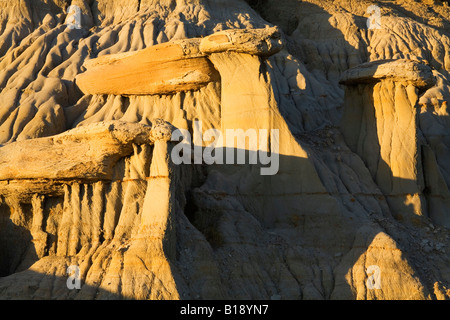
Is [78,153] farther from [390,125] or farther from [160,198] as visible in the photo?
[390,125]

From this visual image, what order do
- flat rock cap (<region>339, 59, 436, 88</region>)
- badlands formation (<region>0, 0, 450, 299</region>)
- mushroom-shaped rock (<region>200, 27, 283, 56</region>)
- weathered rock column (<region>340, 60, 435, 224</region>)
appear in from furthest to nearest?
1. flat rock cap (<region>339, 59, 436, 88</region>)
2. weathered rock column (<region>340, 60, 435, 224</region>)
3. mushroom-shaped rock (<region>200, 27, 283, 56</region>)
4. badlands formation (<region>0, 0, 450, 299</region>)

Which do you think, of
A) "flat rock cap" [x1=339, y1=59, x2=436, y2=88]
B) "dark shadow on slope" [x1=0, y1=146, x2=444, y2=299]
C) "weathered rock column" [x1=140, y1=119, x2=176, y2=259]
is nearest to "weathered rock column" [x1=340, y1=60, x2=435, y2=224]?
"flat rock cap" [x1=339, y1=59, x2=436, y2=88]

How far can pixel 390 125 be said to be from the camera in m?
27.9

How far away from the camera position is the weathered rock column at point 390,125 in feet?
88.6

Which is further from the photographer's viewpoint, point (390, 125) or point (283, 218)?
point (390, 125)

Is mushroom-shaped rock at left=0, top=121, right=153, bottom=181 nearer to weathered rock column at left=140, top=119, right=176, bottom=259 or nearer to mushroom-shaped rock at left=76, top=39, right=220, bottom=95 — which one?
weathered rock column at left=140, top=119, right=176, bottom=259

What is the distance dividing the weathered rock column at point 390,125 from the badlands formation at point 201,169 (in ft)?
0.16

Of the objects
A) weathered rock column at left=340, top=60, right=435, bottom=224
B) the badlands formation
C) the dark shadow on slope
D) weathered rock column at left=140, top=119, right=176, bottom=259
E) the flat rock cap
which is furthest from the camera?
the flat rock cap

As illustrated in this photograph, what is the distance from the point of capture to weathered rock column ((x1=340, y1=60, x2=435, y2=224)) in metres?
27.0

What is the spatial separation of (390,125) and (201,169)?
21.5ft

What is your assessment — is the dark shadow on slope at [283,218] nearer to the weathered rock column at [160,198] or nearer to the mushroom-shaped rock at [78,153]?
the weathered rock column at [160,198]

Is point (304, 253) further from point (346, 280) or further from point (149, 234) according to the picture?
point (149, 234)

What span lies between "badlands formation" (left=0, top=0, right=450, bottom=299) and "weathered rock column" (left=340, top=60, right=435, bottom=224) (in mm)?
49

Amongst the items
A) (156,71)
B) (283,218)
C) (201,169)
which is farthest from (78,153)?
(156,71)
